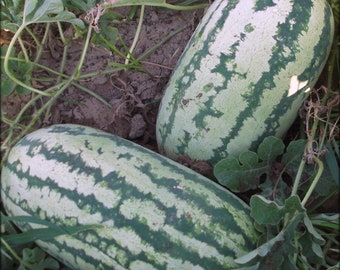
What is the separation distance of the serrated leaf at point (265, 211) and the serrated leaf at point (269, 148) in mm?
210

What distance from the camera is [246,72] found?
4.98ft

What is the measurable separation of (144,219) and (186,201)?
13 centimetres

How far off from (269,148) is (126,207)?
458 millimetres

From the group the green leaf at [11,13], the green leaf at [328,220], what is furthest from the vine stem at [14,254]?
the green leaf at [328,220]

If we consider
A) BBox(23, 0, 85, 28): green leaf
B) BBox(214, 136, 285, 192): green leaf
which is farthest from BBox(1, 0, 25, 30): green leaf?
BBox(214, 136, 285, 192): green leaf

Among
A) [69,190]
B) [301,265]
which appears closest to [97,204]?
[69,190]

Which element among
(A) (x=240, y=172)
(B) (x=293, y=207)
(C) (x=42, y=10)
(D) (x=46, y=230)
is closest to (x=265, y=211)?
(B) (x=293, y=207)

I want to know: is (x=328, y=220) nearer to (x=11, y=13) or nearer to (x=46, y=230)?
(x=46, y=230)

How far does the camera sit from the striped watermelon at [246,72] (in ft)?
4.96

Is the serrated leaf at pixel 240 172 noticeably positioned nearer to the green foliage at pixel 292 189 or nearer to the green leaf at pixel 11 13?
the green foliage at pixel 292 189

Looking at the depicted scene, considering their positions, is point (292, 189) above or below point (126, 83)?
below

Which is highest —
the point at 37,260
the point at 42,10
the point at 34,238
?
the point at 42,10

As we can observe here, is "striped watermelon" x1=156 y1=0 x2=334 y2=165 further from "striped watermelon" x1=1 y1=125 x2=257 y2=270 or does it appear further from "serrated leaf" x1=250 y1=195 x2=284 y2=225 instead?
"serrated leaf" x1=250 y1=195 x2=284 y2=225

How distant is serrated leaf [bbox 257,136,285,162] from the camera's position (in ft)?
5.10
